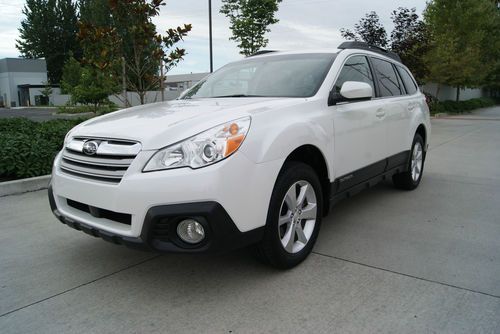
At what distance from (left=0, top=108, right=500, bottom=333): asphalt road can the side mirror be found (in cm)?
128

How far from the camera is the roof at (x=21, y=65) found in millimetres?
52406

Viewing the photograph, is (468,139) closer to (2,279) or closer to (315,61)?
(315,61)

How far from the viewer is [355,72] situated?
4348 millimetres

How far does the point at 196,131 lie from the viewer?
2.79m

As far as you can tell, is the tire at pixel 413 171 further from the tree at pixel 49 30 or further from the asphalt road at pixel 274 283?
the tree at pixel 49 30

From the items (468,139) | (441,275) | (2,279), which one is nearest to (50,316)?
(2,279)

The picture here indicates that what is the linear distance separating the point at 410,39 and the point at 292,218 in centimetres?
1614

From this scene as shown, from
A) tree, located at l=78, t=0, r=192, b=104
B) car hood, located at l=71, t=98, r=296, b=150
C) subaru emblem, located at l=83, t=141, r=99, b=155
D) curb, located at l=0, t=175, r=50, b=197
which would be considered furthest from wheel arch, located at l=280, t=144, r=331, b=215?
tree, located at l=78, t=0, r=192, b=104

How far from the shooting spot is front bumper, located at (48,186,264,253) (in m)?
2.62

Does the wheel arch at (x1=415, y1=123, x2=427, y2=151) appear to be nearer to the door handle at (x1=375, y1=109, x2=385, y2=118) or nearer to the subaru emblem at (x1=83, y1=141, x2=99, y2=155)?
the door handle at (x1=375, y1=109, x2=385, y2=118)

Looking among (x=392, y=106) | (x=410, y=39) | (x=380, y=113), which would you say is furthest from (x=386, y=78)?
(x=410, y=39)

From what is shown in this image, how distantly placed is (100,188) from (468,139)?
11.7m

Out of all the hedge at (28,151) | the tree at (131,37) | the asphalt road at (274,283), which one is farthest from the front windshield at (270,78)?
the tree at (131,37)

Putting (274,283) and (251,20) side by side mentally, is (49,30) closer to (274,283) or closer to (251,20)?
(251,20)
